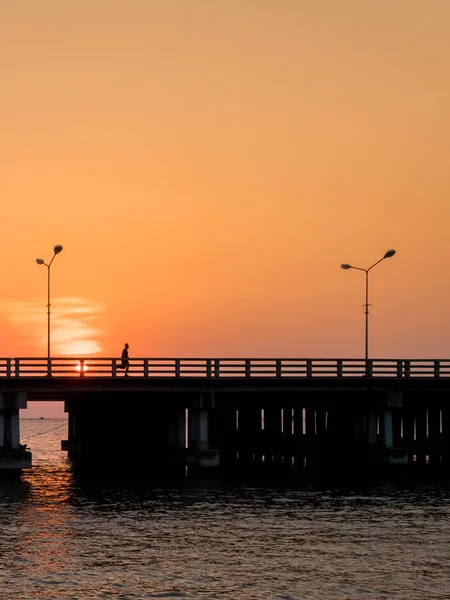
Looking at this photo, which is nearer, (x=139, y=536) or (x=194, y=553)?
(x=194, y=553)

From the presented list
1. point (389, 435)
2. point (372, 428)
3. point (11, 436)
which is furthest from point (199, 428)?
point (389, 435)

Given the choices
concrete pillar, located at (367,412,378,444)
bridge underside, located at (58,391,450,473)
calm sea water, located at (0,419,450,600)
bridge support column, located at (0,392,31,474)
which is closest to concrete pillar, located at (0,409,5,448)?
bridge support column, located at (0,392,31,474)

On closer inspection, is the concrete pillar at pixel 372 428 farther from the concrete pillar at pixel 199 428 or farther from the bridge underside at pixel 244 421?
the concrete pillar at pixel 199 428

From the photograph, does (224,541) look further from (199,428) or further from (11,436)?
(199,428)

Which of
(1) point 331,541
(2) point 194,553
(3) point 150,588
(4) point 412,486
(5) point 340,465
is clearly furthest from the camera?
(5) point 340,465

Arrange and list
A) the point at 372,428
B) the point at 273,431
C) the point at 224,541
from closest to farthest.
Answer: the point at 224,541 → the point at 372,428 → the point at 273,431

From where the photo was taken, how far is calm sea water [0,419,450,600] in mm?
28141

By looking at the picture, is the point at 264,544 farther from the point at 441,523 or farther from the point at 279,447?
the point at 279,447

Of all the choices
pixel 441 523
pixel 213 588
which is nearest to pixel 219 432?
pixel 441 523

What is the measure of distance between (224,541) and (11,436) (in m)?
22.7

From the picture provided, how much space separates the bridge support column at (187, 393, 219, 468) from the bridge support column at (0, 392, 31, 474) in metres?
8.65

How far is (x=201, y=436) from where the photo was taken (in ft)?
190

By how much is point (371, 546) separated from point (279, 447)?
102 ft

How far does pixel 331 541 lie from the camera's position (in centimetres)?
3481
